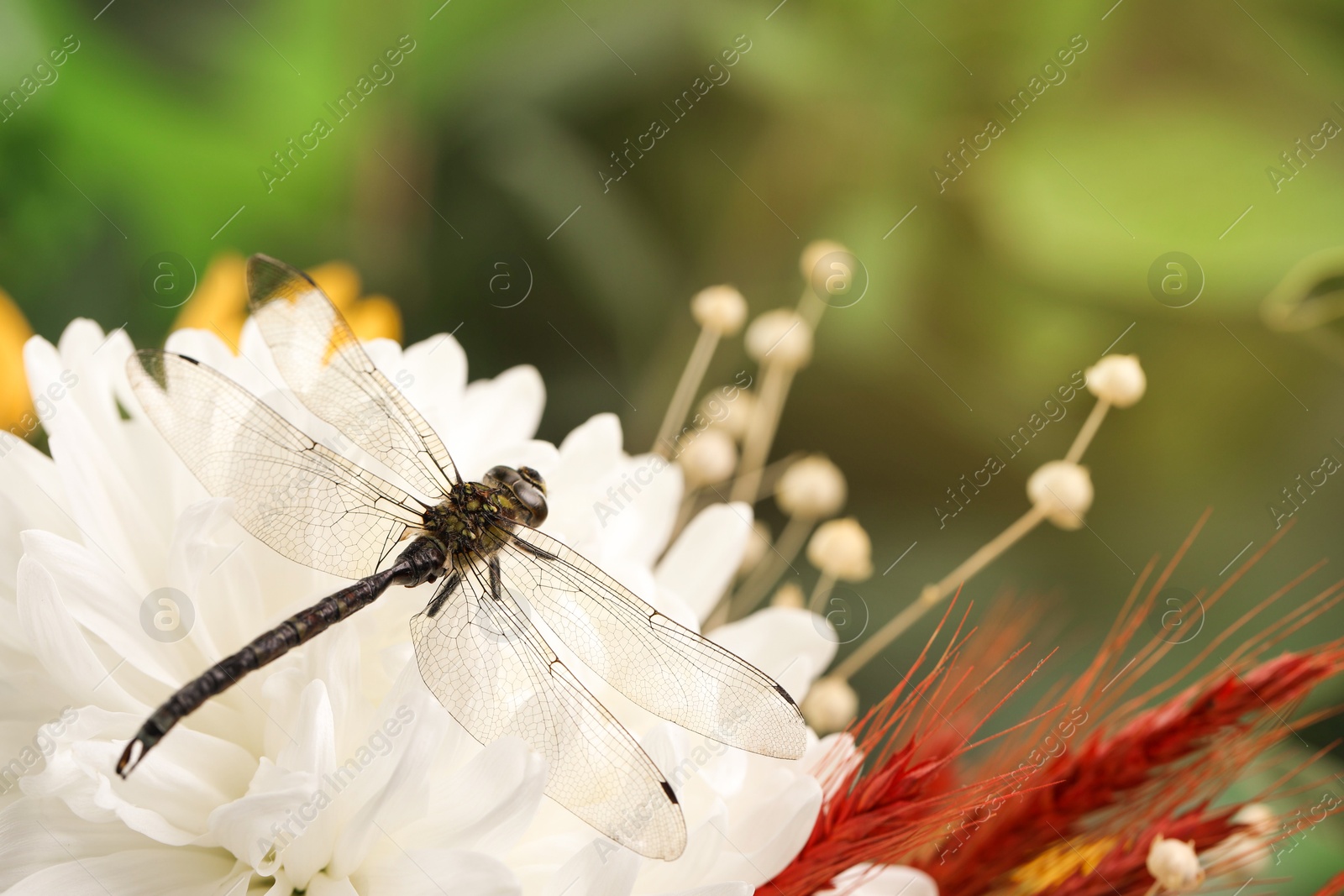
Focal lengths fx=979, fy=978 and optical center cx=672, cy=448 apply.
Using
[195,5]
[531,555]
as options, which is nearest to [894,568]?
[531,555]

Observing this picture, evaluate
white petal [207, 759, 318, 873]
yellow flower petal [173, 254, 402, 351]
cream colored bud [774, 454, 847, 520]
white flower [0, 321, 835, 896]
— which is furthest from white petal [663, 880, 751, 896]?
yellow flower petal [173, 254, 402, 351]

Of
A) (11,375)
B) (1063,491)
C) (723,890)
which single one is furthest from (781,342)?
(11,375)

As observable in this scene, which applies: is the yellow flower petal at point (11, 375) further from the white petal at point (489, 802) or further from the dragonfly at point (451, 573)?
the white petal at point (489, 802)

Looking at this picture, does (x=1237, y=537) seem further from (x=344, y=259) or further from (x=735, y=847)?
(x=344, y=259)

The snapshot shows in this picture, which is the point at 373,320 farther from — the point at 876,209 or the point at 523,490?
the point at 876,209

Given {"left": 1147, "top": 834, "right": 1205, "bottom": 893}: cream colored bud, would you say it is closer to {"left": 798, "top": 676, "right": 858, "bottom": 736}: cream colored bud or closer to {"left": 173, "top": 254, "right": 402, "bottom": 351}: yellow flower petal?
{"left": 798, "top": 676, "right": 858, "bottom": 736}: cream colored bud

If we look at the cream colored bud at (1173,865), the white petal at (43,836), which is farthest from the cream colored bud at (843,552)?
the white petal at (43,836)
